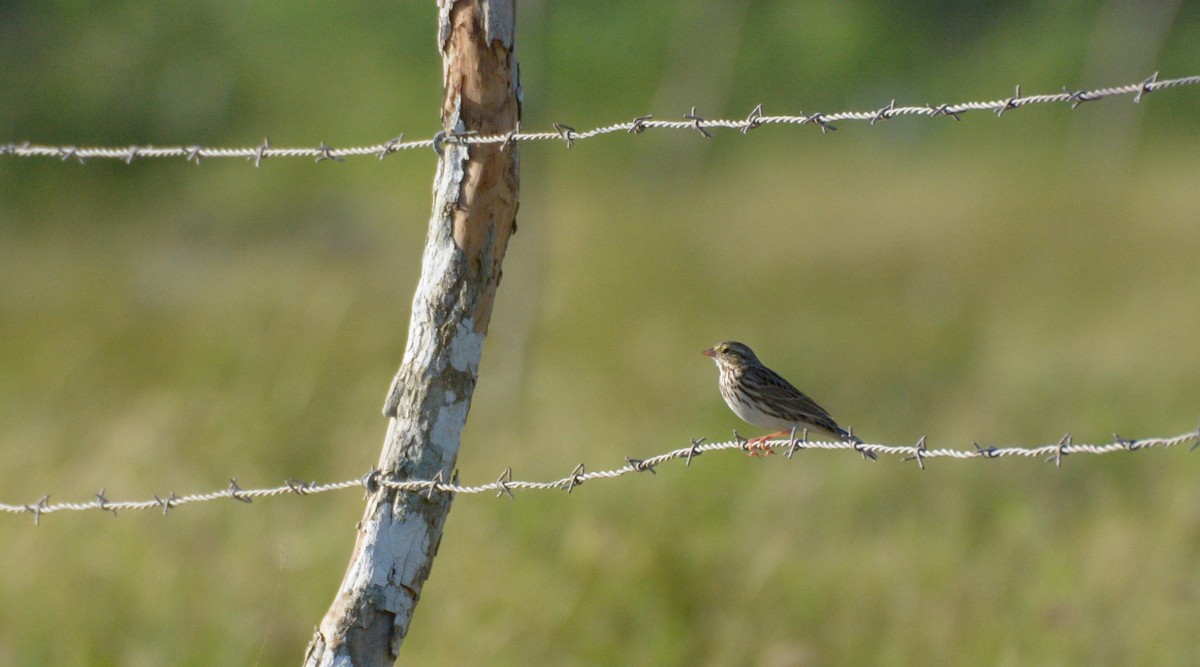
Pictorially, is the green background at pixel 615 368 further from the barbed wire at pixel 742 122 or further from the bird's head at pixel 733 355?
the barbed wire at pixel 742 122

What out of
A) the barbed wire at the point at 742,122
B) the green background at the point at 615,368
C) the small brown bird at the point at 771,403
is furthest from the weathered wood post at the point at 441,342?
the green background at the point at 615,368

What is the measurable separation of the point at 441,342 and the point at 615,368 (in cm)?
652

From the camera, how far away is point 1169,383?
10102mm

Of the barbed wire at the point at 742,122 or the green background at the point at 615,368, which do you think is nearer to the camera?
the barbed wire at the point at 742,122

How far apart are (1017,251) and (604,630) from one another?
27.3 ft

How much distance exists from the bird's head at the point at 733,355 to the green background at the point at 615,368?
138cm

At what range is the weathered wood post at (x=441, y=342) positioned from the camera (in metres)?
3.82

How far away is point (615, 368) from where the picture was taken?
33.9ft

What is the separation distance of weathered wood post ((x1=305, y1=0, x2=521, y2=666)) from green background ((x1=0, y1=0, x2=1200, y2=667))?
2.04 metres

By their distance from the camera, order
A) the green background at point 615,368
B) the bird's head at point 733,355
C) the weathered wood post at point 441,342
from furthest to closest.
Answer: the green background at point 615,368 < the bird's head at point 733,355 < the weathered wood post at point 441,342

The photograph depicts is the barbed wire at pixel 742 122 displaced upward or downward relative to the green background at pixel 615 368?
downward

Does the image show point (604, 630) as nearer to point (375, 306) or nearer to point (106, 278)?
point (375, 306)

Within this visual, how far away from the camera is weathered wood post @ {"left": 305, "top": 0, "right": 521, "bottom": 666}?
12.5ft

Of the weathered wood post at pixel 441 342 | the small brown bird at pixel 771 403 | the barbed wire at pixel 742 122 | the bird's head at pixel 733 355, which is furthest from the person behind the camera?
the bird's head at pixel 733 355
